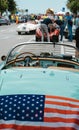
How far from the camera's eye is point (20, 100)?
4406 millimetres

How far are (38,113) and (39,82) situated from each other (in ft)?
1.91

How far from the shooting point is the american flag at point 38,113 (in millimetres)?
4316

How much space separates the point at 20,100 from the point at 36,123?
27cm

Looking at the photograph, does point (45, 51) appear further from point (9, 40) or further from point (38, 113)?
point (9, 40)

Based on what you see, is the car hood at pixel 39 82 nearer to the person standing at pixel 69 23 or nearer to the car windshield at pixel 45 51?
the car windshield at pixel 45 51

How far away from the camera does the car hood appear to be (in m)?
4.57

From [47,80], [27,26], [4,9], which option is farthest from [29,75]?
[4,9]

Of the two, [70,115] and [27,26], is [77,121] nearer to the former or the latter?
[70,115]

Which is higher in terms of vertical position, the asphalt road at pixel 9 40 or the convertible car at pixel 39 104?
the convertible car at pixel 39 104

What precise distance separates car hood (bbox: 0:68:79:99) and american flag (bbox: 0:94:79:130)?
113 millimetres

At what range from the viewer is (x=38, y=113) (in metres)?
4.36

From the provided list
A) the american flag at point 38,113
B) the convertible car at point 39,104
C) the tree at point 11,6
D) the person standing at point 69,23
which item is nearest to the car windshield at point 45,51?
the convertible car at point 39,104

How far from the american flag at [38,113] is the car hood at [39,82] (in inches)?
4.5

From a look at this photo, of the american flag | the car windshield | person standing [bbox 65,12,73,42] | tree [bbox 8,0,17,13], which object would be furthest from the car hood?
tree [bbox 8,0,17,13]
